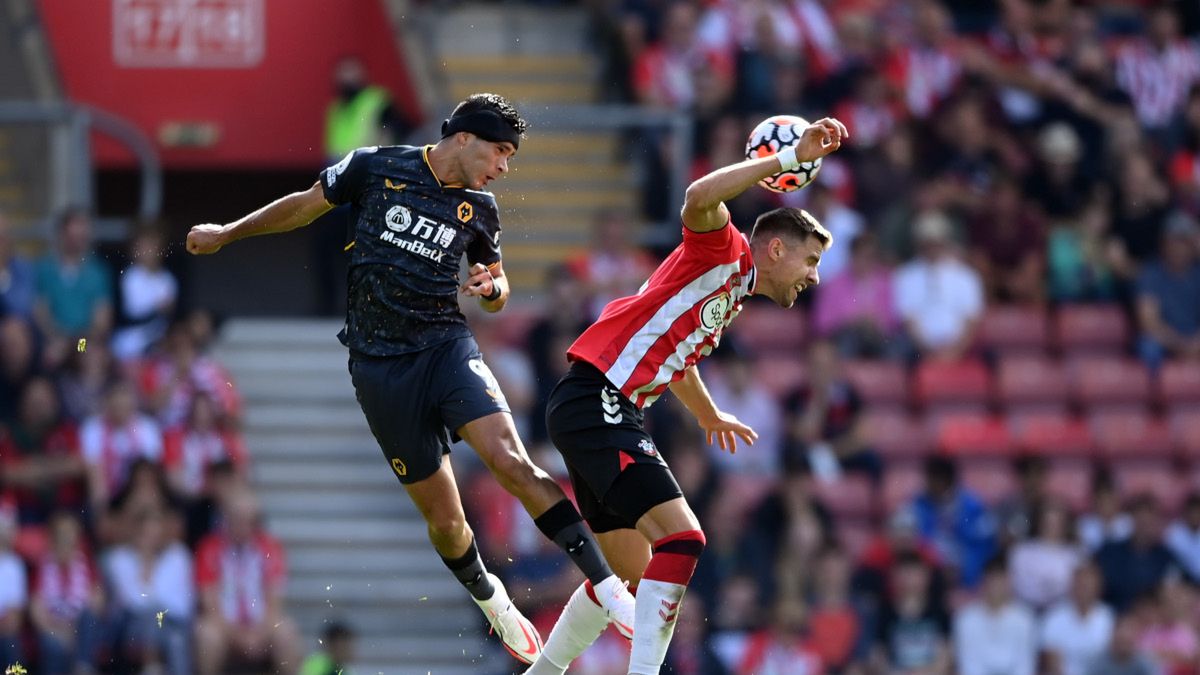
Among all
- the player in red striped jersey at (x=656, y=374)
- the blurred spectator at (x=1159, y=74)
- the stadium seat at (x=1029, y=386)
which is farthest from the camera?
the blurred spectator at (x=1159, y=74)

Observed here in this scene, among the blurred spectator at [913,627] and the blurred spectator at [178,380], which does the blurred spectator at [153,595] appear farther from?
the blurred spectator at [913,627]

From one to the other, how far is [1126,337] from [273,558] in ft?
23.3

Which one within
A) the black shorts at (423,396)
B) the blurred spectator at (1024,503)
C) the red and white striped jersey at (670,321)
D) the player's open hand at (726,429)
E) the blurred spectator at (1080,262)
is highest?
the red and white striped jersey at (670,321)

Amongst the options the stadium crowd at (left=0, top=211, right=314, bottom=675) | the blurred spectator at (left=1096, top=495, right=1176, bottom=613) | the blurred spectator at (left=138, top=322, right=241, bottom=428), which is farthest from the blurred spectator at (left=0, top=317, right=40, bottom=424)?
the blurred spectator at (left=1096, top=495, right=1176, bottom=613)

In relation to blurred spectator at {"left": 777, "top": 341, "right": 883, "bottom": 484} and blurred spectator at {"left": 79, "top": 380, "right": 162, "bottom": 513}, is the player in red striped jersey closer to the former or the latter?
blurred spectator at {"left": 79, "top": 380, "right": 162, "bottom": 513}

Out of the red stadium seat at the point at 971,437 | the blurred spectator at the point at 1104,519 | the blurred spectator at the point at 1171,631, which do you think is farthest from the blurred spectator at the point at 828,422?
the blurred spectator at the point at 1171,631

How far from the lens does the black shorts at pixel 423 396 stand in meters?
9.13

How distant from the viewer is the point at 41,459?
1411 cm

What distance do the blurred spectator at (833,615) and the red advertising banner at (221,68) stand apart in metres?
5.49

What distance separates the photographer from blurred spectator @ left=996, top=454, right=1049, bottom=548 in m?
15.2

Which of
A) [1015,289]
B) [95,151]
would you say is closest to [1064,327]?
[1015,289]

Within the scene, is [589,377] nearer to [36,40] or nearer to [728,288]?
[728,288]

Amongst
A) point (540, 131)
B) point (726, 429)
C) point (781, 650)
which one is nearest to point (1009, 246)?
point (540, 131)

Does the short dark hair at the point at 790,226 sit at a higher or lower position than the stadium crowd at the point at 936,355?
→ higher
